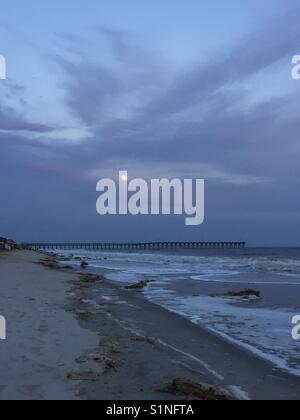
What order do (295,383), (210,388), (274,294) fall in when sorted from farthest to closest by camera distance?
(274,294)
(295,383)
(210,388)

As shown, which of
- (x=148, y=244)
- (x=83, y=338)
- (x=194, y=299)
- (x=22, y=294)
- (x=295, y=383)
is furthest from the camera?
(x=148, y=244)

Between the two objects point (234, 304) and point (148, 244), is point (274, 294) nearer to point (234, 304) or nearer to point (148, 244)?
point (234, 304)

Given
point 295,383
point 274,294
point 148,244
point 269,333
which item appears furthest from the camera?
point 148,244

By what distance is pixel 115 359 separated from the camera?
765 centimetres

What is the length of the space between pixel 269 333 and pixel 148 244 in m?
161

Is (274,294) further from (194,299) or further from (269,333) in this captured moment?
(269,333)

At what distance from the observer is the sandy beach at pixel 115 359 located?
614cm

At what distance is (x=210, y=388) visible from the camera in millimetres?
6145

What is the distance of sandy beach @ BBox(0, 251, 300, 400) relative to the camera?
6137 mm
